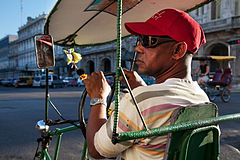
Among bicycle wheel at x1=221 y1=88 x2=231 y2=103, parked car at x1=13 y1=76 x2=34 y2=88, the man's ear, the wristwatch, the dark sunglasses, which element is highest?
the dark sunglasses

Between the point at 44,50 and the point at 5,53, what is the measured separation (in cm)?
9830

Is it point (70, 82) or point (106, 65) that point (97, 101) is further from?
point (106, 65)

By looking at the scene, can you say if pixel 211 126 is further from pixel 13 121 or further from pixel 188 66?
pixel 13 121

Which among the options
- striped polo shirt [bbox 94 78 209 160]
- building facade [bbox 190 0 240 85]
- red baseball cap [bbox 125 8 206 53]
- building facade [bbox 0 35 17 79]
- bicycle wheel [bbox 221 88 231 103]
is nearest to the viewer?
striped polo shirt [bbox 94 78 209 160]

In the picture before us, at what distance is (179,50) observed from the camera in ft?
3.52

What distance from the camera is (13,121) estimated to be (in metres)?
5.80

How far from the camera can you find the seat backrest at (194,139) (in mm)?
842

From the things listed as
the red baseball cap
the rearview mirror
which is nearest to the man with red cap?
the red baseball cap

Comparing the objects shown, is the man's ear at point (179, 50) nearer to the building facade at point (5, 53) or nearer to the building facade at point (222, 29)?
the building facade at point (222, 29)

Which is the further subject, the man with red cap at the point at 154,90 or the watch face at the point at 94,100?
the watch face at the point at 94,100

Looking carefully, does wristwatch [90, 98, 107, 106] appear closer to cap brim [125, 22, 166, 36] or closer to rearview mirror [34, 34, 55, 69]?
cap brim [125, 22, 166, 36]

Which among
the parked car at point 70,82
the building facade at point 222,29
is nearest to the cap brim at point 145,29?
the building facade at point 222,29

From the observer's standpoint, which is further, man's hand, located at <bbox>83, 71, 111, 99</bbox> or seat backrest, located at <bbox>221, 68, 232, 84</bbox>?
seat backrest, located at <bbox>221, 68, 232, 84</bbox>

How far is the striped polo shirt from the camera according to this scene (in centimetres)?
90
